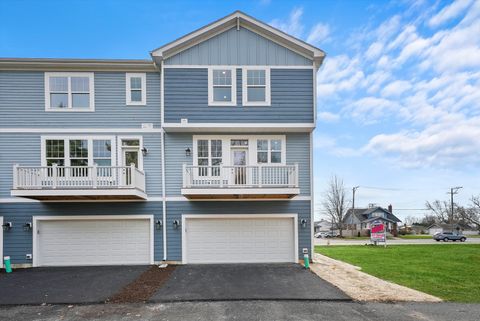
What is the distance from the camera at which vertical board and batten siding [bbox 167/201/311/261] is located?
11.7m

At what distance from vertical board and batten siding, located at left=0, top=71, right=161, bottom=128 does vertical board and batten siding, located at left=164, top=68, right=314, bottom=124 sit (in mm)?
870

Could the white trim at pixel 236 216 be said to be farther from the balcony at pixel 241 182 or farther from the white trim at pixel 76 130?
the white trim at pixel 76 130

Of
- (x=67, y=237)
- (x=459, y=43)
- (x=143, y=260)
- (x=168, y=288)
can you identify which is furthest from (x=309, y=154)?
(x=67, y=237)

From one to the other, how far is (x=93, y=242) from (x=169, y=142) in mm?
5236

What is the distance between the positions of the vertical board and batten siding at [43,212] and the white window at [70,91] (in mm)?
4125

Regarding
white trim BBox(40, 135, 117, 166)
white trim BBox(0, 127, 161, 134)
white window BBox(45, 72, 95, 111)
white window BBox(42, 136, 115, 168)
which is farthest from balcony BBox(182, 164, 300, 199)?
white window BBox(45, 72, 95, 111)

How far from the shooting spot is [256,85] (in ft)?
39.4

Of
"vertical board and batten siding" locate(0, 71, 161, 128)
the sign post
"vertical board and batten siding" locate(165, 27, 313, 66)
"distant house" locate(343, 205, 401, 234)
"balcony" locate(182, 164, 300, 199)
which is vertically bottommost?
"distant house" locate(343, 205, 401, 234)

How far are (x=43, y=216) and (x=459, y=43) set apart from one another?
795 inches

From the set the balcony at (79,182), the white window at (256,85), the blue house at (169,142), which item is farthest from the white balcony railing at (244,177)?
the white window at (256,85)

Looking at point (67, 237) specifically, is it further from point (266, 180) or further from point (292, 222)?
point (292, 222)

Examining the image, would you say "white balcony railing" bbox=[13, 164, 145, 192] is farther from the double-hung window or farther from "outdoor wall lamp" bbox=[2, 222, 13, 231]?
the double-hung window

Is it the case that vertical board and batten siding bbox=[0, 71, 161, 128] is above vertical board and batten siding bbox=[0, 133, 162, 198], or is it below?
above

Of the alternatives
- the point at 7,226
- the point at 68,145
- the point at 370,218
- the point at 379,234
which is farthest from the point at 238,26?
the point at 370,218
